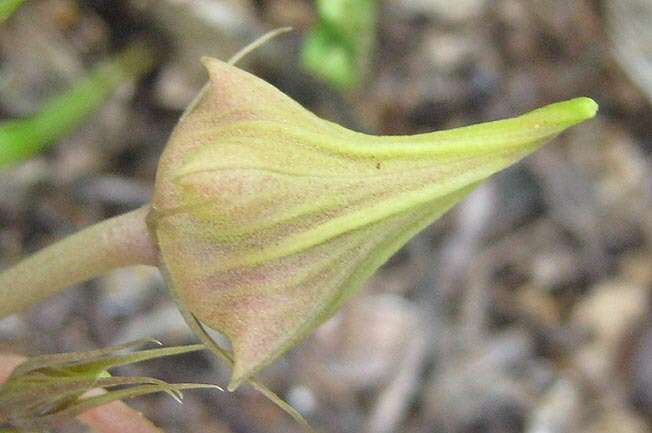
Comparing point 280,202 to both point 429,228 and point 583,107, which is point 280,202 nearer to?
point 583,107

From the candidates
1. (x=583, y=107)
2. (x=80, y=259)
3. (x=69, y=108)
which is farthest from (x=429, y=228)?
(x=583, y=107)

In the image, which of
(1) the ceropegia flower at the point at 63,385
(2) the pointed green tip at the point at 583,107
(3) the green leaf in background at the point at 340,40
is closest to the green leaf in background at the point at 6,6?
(1) the ceropegia flower at the point at 63,385

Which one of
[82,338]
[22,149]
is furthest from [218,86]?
[82,338]

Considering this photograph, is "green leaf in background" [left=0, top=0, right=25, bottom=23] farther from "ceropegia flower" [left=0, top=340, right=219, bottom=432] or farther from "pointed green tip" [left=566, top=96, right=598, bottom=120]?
"pointed green tip" [left=566, top=96, right=598, bottom=120]

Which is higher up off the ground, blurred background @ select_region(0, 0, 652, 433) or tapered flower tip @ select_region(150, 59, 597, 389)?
tapered flower tip @ select_region(150, 59, 597, 389)

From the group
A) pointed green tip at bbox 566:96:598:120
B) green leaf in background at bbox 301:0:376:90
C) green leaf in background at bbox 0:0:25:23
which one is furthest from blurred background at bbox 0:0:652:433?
pointed green tip at bbox 566:96:598:120

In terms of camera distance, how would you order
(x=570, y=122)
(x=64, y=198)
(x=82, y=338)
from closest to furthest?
(x=570, y=122) < (x=82, y=338) < (x=64, y=198)

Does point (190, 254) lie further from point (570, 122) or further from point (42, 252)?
point (570, 122)
